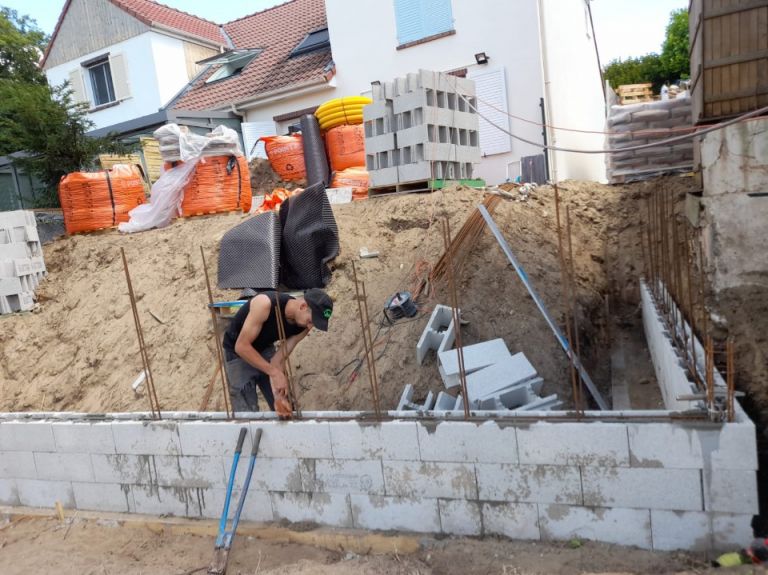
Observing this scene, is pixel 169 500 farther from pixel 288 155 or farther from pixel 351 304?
pixel 288 155

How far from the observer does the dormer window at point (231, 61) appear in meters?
15.6

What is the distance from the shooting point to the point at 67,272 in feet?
27.2

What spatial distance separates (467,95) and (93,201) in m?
6.00

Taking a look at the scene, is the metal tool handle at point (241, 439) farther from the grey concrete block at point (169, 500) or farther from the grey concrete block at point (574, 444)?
the grey concrete block at point (574, 444)

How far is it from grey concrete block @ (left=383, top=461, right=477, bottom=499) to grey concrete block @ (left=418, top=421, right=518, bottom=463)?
5 cm

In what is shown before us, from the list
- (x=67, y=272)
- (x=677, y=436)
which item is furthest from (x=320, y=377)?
(x=67, y=272)

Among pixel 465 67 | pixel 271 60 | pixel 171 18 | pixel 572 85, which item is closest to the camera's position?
pixel 465 67

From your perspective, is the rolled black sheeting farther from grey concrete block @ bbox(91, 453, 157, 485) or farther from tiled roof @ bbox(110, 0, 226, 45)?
tiled roof @ bbox(110, 0, 226, 45)

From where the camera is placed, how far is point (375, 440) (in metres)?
3.17

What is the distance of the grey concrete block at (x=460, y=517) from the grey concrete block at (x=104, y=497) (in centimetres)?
223

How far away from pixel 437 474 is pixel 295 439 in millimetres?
876

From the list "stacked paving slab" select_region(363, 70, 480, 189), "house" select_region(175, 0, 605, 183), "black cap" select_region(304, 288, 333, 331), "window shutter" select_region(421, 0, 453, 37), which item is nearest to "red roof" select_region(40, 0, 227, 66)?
"house" select_region(175, 0, 605, 183)

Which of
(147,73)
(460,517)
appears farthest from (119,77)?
(460,517)

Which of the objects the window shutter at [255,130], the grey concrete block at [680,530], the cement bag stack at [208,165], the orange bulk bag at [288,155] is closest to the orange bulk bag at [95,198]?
the cement bag stack at [208,165]
